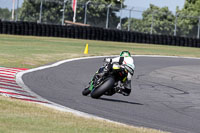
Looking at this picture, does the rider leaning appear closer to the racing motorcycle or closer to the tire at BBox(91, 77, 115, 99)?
the racing motorcycle

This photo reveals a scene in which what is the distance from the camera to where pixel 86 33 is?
35375mm

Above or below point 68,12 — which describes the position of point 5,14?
→ below

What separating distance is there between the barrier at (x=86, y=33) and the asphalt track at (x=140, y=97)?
46.6 ft

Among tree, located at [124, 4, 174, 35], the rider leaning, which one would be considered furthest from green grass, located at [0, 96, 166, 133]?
tree, located at [124, 4, 174, 35]

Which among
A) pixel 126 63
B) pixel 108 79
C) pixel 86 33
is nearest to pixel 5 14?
pixel 86 33

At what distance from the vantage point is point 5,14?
35094 mm

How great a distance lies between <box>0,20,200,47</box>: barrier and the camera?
105 feet

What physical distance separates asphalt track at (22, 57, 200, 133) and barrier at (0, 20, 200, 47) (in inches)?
560

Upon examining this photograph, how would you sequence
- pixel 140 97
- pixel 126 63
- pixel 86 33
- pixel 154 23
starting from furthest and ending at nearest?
1. pixel 154 23
2. pixel 86 33
3. pixel 140 97
4. pixel 126 63

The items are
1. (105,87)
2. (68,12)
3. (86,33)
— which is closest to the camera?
(105,87)

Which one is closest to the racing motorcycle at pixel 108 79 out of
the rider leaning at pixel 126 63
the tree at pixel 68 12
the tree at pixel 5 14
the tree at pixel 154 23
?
the rider leaning at pixel 126 63

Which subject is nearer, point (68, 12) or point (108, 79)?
point (108, 79)

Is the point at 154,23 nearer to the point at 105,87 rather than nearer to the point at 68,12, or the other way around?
the point at 68,12

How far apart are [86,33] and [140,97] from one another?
2394 cm
